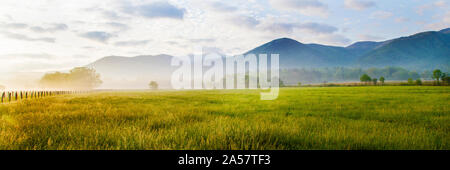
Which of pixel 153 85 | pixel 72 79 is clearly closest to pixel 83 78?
pixel 72 79

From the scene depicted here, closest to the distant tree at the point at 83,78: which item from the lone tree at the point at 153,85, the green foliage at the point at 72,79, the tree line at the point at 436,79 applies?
the green foliage at the point at 72,79

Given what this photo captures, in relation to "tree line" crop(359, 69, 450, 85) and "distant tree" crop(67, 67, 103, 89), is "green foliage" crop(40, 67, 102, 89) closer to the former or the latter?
"distant tree" crop(67, 67, 103, 89)

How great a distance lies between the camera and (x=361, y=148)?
3.57m

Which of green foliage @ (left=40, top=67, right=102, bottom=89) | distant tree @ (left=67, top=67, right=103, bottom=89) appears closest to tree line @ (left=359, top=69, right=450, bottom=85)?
distant tree @ (left=67, top=67, right=103, bottom=89)

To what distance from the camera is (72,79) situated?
97188mm

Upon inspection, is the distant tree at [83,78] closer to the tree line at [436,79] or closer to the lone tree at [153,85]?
the lone tree at [153,85]

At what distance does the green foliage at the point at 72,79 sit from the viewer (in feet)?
313

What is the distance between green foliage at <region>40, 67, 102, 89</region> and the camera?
9525cm

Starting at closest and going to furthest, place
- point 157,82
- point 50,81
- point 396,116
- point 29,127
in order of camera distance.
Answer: point 29,127 < point 396,116 < point 50,81 < point 157,82

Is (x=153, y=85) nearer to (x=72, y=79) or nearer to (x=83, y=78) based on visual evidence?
(x=83, y=78)
